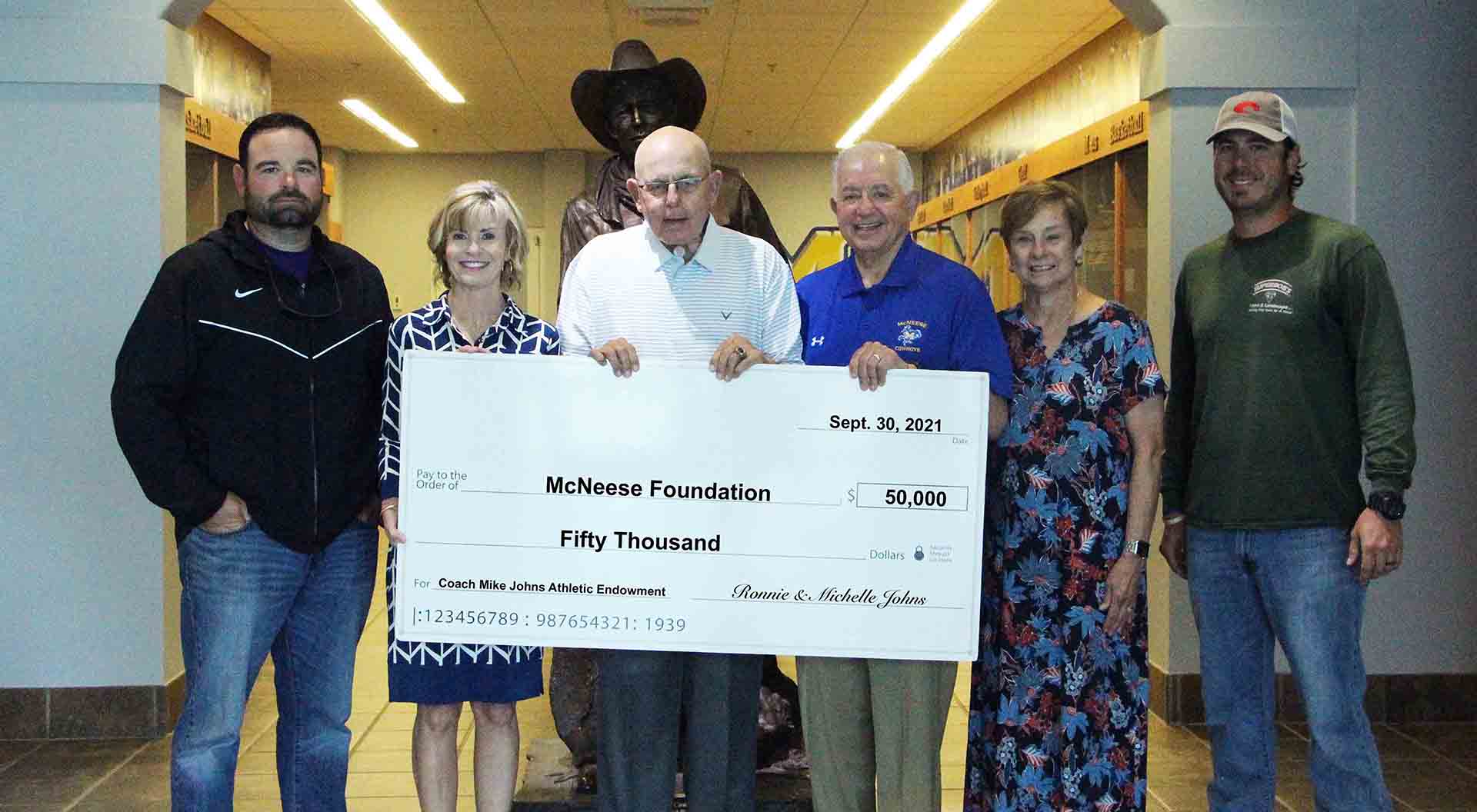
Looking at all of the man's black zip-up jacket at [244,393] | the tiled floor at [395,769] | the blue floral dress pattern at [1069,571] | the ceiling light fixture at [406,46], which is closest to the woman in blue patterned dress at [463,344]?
the man's black zip-up jacket at [244,393]

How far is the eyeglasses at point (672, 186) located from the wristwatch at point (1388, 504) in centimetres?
166

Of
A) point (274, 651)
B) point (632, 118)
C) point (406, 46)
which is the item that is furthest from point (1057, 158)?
point (274, 651)

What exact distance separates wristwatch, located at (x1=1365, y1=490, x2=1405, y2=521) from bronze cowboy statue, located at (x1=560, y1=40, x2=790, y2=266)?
5.88 feet

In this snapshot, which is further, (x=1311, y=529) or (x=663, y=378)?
(x=1311, y=529)

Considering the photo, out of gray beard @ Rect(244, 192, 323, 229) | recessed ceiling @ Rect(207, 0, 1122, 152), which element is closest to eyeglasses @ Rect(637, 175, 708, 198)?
gray beard @ Rect(244, 192, 323, 229)

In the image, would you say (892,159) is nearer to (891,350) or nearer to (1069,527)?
(891,350)

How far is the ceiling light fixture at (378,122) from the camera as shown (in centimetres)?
1339

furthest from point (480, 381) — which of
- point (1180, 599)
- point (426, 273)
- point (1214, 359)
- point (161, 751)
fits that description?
point (426, 273)

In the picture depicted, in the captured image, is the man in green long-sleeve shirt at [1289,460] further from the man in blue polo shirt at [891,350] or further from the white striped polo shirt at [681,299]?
the white striped polo shirt at [681,299]

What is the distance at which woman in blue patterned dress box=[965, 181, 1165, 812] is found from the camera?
10.4 feet

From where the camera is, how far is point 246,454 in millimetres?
3070

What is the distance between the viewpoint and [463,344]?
10.3ft

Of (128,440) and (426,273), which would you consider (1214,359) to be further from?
(426,273)

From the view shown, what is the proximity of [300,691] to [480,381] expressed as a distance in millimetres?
869
